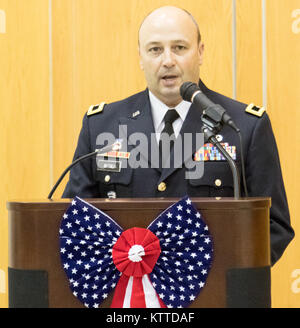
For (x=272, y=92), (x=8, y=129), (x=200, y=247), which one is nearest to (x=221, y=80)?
(x=272, y=92)

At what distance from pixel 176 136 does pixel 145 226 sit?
63cm

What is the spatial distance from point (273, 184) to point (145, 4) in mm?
1079

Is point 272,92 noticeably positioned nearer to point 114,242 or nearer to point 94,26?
point 94,26

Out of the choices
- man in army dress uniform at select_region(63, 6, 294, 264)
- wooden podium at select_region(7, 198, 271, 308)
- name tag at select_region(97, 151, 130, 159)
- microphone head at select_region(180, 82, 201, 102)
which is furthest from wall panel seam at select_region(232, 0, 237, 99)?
wooden podium at select_region(7, 198, 271, 308)

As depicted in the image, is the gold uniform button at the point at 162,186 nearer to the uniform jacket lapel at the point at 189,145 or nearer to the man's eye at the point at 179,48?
the uniform jacket lapel at the point at 189,145

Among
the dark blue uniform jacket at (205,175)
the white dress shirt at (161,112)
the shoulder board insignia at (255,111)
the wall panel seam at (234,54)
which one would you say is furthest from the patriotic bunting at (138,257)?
the wall panel seam at (234,54)

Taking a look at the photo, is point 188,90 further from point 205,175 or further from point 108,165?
point 108,165

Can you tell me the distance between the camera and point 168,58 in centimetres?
177

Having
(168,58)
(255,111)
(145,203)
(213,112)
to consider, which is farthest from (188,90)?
(255,111)

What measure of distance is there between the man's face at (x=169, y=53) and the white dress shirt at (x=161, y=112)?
0.9 inches

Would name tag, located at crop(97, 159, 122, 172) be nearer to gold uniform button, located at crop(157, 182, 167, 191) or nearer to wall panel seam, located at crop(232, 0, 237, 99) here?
gold uniform button, located at crop(157, 182, 167, 191)

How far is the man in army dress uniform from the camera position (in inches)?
66.7

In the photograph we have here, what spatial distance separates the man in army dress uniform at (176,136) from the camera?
1694mm

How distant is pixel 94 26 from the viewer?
248cm
